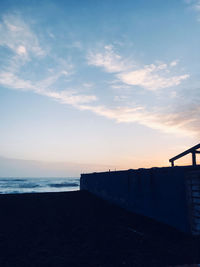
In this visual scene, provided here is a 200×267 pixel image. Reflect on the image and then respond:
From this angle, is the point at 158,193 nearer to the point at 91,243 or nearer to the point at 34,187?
the point at 91,243

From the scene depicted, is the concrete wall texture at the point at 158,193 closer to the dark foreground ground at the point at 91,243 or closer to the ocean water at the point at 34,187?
the dark foreground ground at the point at 91,243

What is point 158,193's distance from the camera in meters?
11.3

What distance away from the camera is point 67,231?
970 centimetres

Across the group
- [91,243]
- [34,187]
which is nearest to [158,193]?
[91,243]

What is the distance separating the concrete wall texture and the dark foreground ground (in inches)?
20.7

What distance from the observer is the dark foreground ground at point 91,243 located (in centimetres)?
634

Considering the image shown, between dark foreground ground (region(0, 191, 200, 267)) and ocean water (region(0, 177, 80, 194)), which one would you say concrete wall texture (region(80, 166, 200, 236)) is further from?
ocean water (region(0, 177, 80, 194))

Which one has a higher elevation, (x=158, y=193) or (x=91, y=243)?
(x=158, y=193)

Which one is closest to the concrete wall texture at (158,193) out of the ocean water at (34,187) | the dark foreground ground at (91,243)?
the dark foreground ground at (91,243)

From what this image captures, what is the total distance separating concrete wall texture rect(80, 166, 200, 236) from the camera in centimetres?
936

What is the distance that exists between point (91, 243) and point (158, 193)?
4.60 m

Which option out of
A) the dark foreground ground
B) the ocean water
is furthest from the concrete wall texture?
the ocean water

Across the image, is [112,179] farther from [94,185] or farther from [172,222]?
[172,222]

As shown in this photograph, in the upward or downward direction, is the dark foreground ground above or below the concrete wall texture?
below
